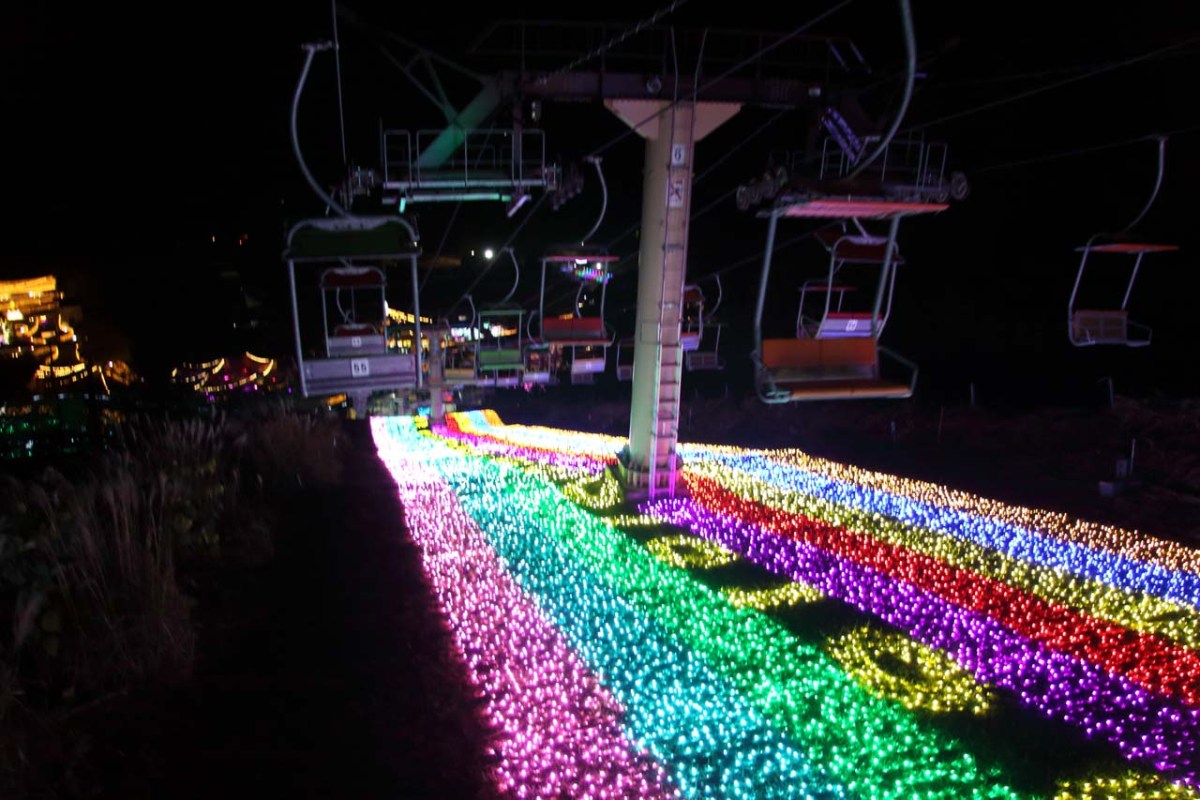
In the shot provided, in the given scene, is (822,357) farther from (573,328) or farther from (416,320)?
(573,328)

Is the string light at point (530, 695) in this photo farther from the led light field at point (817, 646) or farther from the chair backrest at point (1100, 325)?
the chair backrest at point (1100, 325)

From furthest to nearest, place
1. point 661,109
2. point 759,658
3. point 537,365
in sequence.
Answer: point 537,365 → point 661,109 → point 759,658

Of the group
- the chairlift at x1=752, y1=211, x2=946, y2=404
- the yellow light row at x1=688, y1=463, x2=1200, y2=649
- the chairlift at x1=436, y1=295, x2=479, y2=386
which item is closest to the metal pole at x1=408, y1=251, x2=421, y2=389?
the chairlift at x1=752, y1=211, x2=946, y2=404

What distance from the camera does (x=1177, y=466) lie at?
30.7 ft

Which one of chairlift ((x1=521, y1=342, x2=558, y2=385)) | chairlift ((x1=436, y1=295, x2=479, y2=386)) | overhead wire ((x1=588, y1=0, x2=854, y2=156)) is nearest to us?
overhead wire ((x1=588, y1=0, x2=854, y2=156))

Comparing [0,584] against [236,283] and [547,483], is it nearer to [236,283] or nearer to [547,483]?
[547,483]

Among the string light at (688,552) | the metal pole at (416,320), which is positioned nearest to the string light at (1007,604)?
the string light at (688,552)

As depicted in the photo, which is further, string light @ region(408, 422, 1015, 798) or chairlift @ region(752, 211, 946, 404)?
chairlift @ region(752, 211, 946, 404)

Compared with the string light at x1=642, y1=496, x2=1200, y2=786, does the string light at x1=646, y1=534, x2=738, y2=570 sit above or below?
below

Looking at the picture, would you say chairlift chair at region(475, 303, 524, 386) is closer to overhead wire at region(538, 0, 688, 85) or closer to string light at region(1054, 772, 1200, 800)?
overhead wire at region(538, 0, 688, 85)

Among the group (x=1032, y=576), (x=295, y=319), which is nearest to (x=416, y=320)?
A: (x=295, y=319)

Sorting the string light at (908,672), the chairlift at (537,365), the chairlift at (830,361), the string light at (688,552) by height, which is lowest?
the string light at (688,552)

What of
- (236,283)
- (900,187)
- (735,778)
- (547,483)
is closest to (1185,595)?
(900,187)

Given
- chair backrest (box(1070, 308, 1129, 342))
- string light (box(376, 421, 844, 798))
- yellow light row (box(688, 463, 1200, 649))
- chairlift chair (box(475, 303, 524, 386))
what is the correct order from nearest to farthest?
string light (box(376, 421, 844, 798))
yellow light row (box(688, 463, 1200, 649))
chair backrest (box(1070, 308, 1129, 342))
chairlift chair (box(475, 303, 524, 386))
